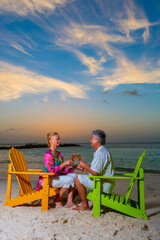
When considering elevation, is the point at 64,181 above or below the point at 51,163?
below

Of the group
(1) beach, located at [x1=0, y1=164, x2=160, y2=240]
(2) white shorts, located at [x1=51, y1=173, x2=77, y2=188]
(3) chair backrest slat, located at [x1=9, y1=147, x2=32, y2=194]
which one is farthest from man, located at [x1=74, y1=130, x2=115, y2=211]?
(3) chair backrest slat, located at [x1=9, y1=147, x2=32, y2=194]

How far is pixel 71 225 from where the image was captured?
3.21m

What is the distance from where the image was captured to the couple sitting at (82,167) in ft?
11.6

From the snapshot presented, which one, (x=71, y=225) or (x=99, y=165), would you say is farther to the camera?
(x=99, y=165)

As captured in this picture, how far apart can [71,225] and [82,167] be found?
0.91 meters

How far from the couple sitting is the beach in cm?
38

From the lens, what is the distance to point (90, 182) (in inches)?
143

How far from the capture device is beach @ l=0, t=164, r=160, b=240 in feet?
9.48

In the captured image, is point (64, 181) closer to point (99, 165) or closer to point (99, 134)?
point (99, 165)

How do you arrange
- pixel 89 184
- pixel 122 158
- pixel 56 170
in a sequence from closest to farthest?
pixel 89 184 → pixel 56 170 → pixel 122 158

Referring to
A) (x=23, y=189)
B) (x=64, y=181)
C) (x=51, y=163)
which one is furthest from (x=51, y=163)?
(x=23, y=189)

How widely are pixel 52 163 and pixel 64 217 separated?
3.16ft

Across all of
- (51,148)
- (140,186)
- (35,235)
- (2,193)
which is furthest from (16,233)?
(2,193)

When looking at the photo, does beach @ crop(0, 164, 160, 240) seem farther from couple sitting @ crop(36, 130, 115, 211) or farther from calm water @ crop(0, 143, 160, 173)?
calm water @ crop(0, 143, 160, 173)
